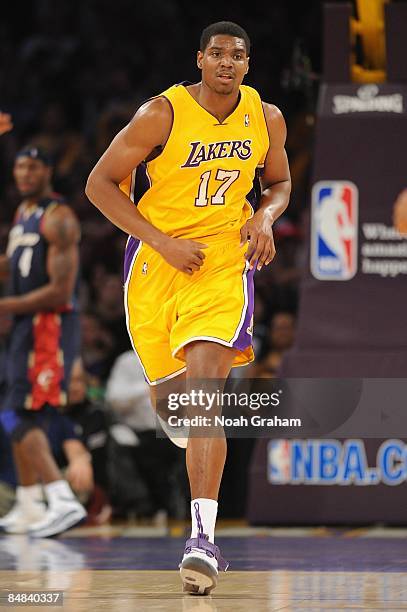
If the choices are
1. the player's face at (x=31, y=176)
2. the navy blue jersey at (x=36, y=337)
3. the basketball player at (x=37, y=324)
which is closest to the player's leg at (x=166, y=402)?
the basketball player at (x=37, y=324)

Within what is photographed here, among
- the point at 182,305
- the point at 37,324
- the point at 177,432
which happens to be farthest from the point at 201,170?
the point at 37,324

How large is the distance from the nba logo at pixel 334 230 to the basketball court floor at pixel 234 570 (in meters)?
1.43

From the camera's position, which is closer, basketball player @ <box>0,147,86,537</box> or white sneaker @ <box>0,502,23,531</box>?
basketball player @ <box>0,147,86,537</box>

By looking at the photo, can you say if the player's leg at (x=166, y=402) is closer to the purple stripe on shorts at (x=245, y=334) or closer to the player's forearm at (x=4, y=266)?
the purple stripe on shorts at (x=245, y=334)

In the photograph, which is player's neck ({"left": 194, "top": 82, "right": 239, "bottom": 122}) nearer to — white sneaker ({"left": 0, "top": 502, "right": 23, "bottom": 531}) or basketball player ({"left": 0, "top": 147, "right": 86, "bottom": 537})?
basketball player ({"left": 0, "top": 147, "right": 86, "bottom": 537})

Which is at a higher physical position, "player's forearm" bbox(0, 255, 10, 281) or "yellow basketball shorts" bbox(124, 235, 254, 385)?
"player's forearm" bbox(0, 255, 10, 281)

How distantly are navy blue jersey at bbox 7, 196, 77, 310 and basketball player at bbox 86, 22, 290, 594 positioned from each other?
7.51 ft

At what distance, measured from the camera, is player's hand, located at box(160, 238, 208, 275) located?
177 inches

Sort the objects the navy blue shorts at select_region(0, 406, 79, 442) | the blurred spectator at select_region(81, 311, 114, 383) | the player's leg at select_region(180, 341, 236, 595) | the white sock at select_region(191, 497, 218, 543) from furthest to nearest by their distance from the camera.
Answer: the blurred spectator at select_region(81, 311, 114, 383) → the navy blue shorts at select_region(0, 406, 79, 442) → the white sock at select_region(191, 497, 218, 543) → the player's leg at select_region(180, 341, 236, 595)

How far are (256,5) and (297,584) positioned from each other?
30.7ft

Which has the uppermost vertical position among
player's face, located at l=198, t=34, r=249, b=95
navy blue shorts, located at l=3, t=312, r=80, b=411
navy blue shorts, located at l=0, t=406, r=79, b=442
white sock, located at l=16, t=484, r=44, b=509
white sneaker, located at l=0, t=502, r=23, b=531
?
player's face, located at l=198, t=34, r=249, b=95

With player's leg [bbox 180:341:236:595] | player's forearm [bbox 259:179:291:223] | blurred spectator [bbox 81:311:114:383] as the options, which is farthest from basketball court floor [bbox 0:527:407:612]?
blurred spectator [bbox 81:311:114:383]

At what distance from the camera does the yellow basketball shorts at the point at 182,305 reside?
14.8 ft

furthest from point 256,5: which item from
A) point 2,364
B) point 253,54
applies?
point 2,364
